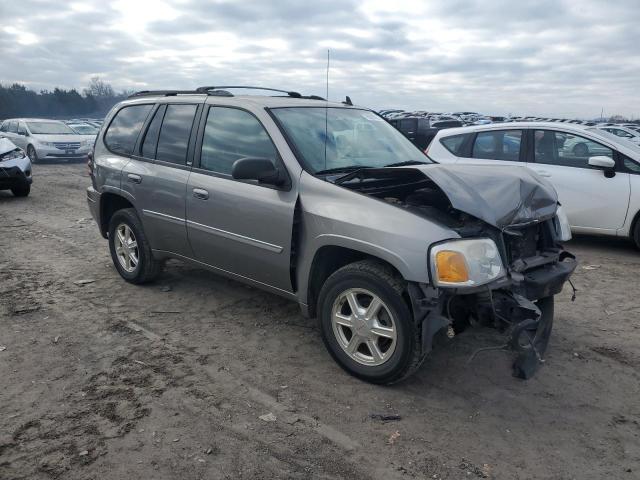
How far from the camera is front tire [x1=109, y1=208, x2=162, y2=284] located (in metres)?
5.45

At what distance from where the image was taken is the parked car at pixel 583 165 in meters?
6.86

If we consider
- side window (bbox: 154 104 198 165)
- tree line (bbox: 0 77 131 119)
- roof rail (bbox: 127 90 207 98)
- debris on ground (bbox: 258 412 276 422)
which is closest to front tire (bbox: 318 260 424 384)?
debris on ground (bbox: 258 412 276 422)

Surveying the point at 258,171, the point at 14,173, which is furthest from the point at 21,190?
the point at 258,171

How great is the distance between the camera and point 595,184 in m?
7.00

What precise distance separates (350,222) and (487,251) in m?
0.87

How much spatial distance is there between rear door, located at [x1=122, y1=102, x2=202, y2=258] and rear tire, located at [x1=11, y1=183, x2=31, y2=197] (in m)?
7.42

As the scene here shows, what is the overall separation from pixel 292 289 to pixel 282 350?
500 millimetres

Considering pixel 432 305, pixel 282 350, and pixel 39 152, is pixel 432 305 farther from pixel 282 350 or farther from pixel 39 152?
pixel 39 152

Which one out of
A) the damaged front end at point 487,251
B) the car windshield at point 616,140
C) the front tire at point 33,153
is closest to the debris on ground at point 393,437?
the damaged front end at point 487,251

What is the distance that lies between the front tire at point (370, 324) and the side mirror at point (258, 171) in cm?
82

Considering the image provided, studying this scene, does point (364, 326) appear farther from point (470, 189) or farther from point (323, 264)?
point (470, 189)

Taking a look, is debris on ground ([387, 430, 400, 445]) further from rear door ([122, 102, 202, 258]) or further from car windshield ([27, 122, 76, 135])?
car windshield ([27, 122, 76, 135])

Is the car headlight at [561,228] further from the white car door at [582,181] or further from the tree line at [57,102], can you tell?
the tree line at [57,102]

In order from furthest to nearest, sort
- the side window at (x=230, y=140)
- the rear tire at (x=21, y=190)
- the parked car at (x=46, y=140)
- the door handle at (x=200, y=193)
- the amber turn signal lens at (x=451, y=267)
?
the parked car at (x=46, y=140)
the rear tire at (x=21, y=190)
the door handle at (x=200, y=193)
the side window at (x=230, y=140)
the amber turn signal lens at (x=451, y=267)
